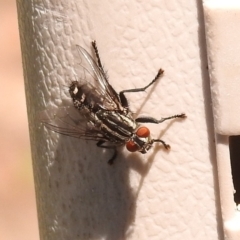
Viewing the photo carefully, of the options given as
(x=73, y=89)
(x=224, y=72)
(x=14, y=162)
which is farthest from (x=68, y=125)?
(x=14, y=162)

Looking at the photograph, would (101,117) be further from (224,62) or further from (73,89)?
(224,62)

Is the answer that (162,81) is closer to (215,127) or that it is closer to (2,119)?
(215,127)

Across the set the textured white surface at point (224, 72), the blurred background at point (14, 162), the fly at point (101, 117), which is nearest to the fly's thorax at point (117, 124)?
the fly at point (101, 117)

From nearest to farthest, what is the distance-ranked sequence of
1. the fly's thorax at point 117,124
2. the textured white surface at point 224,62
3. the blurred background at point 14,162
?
the textured white surface at point 224,62
the fly's thorax at point 117,124
the blurred background at point 14,162

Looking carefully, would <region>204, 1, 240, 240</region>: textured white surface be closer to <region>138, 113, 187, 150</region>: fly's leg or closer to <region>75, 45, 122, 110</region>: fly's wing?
<region>138, 113, 187, 150</region>: fly's leg

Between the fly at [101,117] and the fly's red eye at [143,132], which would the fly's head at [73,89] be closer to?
the fly at [101,117]

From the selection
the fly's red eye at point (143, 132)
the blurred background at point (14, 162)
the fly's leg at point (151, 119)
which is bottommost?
the blurred background at point (14, 162)
